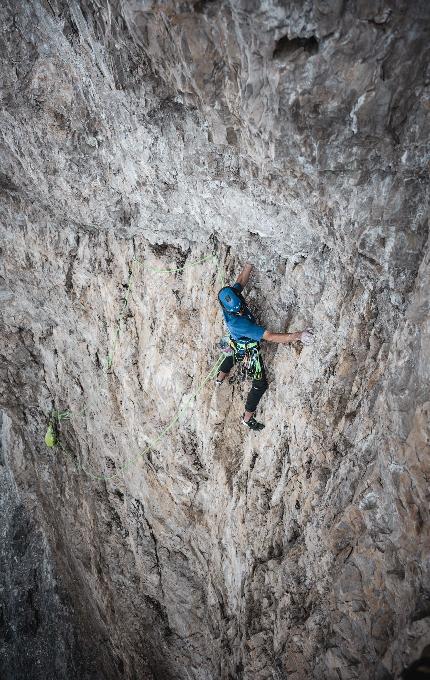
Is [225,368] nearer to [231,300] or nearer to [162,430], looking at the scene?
[231,300]

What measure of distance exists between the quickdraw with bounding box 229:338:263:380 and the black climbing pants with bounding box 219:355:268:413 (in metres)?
0.08

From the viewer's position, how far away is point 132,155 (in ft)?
18.7

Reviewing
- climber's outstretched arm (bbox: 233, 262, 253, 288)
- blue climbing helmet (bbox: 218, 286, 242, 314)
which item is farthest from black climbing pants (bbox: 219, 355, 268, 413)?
climber's outstretched arm (bbox: 233, 262, 253, 288)

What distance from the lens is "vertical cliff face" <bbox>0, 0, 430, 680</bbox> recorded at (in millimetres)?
3781

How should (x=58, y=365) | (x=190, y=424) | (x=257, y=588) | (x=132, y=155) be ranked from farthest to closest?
(x=58, y=365) → (x=190, y=424) → (x=257, y=588) → (x=132, y=155)

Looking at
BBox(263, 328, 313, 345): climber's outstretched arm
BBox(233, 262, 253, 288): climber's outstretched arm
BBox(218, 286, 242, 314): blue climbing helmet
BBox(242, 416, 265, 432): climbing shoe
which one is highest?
BBox(233, 262, 253, 288): climber's outstretched arm

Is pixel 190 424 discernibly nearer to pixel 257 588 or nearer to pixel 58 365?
pixel 257 588

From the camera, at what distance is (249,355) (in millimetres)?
5988

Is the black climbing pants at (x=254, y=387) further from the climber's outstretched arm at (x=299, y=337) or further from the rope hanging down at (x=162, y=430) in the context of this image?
the climber's outstretched arm at (x=299, y=337)

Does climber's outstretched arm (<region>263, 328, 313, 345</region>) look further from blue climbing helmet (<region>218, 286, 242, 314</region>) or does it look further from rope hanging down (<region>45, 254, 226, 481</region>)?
rope hanging down (<region>45, 254, 226, 481</region>)

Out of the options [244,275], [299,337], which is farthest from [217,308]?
[299,337]

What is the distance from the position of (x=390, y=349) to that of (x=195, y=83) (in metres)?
A: 3.13

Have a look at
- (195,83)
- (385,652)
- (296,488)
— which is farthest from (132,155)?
(385,652)

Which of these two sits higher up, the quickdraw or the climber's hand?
the climber's hand
